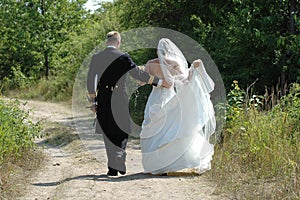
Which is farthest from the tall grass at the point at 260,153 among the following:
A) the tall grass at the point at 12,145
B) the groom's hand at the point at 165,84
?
the tall grass at the point at 12,145

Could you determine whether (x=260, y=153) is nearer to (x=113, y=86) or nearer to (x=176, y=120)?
(x=176, y=120)

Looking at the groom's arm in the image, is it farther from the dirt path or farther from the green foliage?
the green foliage

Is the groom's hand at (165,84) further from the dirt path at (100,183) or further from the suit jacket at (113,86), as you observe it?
the dirt path at (100,183)

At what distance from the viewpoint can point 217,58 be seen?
14117mm

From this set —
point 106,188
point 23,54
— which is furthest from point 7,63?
point 106,188

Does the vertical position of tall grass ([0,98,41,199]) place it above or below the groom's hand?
below

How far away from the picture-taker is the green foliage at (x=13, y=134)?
8.28 meters

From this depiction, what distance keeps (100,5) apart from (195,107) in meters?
20.1

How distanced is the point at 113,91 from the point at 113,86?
0.08m

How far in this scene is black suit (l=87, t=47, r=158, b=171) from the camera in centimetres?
856

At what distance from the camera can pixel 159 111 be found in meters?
8.73

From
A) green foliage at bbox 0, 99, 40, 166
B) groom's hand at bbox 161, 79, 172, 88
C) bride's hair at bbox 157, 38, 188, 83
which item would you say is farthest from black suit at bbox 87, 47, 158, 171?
green foliage at bbox 0, 99, 40, 166

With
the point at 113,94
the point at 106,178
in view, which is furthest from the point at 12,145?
the point at 113,94

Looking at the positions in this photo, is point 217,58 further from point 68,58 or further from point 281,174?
point 68,58
